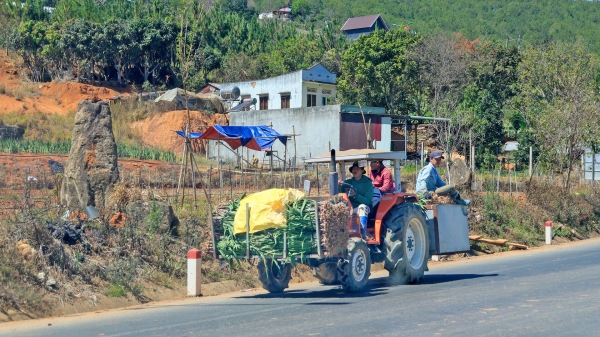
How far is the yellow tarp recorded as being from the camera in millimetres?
11336

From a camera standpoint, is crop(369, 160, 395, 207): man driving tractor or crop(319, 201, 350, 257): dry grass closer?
crop(319, 201, 350, 257): dry grass

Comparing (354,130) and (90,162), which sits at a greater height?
(354,130)

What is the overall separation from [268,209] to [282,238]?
0.50 meters

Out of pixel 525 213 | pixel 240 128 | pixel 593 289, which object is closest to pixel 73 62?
pixel 240 128

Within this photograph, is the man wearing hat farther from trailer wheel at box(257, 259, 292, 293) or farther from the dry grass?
trailer wheel at box(257, 259, 292, 293)

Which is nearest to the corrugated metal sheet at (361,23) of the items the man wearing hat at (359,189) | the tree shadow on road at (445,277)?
the tree shadow on road at (445,277)

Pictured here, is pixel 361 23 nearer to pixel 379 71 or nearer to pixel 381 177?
pixel 379 71

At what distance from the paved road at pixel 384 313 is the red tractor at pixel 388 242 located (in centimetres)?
32

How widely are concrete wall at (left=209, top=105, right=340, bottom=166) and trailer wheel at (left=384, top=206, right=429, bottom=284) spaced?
28.2m

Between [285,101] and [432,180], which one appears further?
[285,101]

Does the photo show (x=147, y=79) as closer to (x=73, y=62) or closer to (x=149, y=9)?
(x=73, y=62)

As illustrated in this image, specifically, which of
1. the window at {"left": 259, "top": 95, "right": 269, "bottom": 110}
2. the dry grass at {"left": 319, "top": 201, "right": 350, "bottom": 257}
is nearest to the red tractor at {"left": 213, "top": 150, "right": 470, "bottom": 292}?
the dry grass at {"left": 319, "top": 201, "right": 350, "bottom": 257}

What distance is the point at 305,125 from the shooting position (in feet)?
148

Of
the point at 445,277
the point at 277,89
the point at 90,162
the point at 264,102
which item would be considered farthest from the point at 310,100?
the point at 445,277
